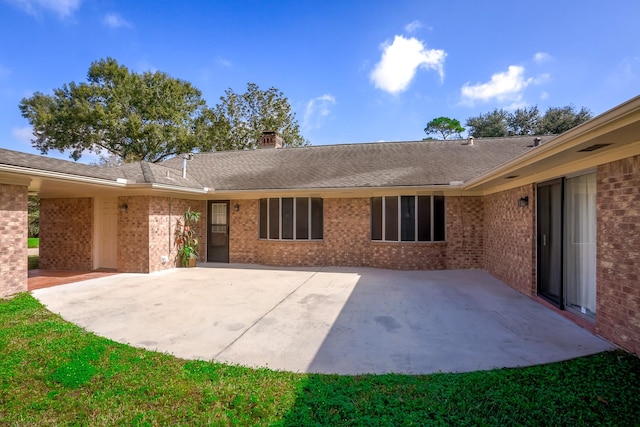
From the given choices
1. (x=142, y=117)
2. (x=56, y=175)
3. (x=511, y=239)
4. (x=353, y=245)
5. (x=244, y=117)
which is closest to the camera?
(x=56, y=175)

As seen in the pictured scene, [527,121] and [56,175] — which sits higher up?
[527,121]

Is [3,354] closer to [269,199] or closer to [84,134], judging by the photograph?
[269,199]

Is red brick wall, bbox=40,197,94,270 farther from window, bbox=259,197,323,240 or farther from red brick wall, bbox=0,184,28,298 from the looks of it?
window, bbox=259,197,323,240

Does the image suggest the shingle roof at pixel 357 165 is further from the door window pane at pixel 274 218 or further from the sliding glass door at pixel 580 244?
the sliding glass door at pixel 580 244

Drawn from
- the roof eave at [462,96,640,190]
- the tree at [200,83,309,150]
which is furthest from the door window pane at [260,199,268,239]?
the tree at [200,83,309,150]

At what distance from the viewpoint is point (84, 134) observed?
78.9 feet

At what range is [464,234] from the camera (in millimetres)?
9578

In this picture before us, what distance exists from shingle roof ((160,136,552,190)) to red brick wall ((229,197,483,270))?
0.82m

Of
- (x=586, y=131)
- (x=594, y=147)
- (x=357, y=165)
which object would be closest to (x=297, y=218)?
(x=357, y=165)

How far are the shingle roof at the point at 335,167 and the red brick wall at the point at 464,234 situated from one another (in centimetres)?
88

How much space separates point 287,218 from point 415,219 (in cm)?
427

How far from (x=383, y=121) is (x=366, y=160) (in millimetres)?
5403

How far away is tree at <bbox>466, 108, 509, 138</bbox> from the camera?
30078 millimetres

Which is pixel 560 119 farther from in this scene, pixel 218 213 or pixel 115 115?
pixel 115 115
